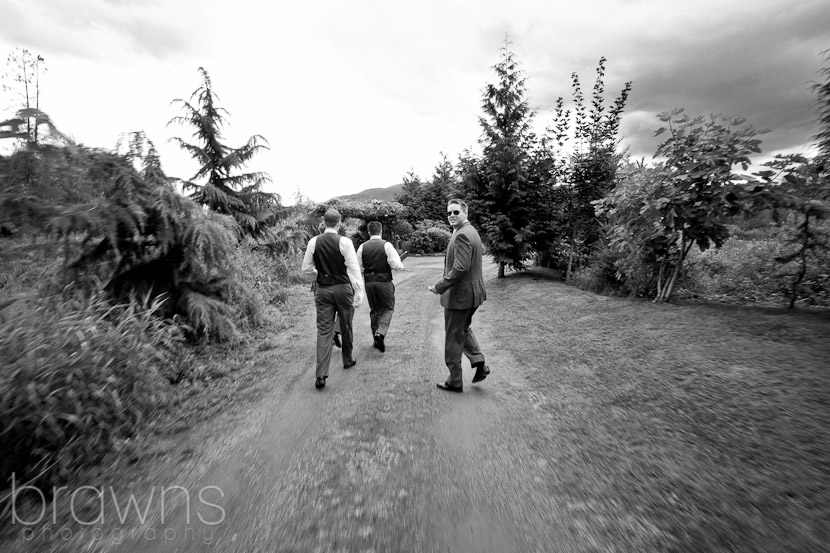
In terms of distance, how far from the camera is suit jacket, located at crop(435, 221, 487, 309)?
170 inches

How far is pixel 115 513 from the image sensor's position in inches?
97.2

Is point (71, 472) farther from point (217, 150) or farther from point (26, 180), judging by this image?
point (217, 150)

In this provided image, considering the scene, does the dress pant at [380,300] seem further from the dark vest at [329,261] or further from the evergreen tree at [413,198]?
the evergreen tree at [413,198]

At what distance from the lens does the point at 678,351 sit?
16.5ft

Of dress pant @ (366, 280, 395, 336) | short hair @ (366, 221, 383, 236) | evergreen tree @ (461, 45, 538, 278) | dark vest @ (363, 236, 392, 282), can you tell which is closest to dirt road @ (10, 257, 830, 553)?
dress pant @ (366, 280, 395, 336)

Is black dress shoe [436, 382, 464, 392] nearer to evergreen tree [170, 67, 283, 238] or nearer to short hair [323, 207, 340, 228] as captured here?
short hair [323, 207, 340, 228]

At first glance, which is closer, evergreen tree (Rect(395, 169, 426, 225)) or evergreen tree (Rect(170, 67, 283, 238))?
evergreen tree (Rect(170, 67, 283, 238))

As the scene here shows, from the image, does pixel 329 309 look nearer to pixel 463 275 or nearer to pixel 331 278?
pixel 331 278

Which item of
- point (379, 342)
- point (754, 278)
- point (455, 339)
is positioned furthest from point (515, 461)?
point (754, 278)

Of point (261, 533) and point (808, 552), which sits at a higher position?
point (808, 552)

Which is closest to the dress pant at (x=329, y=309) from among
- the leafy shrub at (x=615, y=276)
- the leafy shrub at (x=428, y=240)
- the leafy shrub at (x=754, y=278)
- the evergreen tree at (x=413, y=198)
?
the leafy shrub at (x=615, y=276)

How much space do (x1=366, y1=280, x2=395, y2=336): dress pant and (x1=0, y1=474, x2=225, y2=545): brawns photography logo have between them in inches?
147

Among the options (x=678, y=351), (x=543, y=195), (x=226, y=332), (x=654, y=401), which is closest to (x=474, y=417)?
(x=654, y=401)

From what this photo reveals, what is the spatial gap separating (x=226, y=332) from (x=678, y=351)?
6.60 metres
